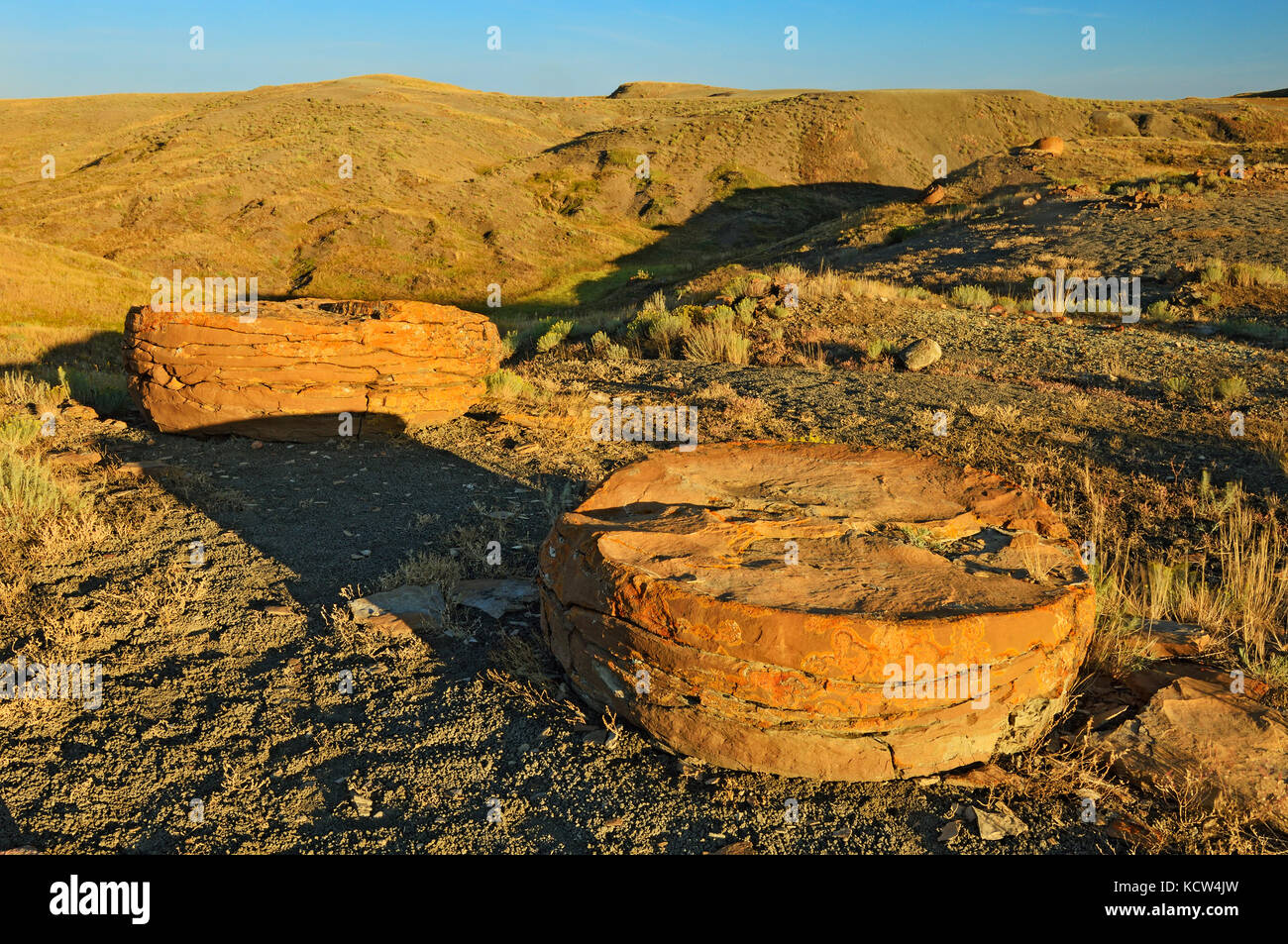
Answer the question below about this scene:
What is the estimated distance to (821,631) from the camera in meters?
2.95

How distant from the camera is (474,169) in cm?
4203

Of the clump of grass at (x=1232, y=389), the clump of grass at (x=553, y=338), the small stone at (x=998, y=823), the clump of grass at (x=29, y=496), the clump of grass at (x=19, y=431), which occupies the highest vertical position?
the clump of grass at (x=553, y=338)

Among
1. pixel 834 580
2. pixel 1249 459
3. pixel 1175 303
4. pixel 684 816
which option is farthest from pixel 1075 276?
pixel 684 816

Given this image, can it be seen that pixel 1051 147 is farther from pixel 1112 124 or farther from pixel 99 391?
pixel 99 391

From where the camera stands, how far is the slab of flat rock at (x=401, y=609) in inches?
175

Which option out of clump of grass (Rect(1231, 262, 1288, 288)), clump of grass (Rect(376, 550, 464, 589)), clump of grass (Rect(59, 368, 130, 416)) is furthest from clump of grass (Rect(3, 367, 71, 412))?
clump of grass (Rect(1231, 262, 1288, 288))

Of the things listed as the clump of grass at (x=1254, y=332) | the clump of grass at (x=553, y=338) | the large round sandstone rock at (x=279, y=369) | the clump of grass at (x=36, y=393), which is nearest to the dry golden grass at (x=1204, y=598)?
the large round sandstone rock at (x=279, y=369)

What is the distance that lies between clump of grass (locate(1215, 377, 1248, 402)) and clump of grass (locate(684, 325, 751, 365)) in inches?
231

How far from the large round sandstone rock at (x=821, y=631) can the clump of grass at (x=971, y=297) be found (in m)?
10.8

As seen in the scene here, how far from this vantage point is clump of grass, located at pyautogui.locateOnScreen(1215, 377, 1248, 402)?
857 cm

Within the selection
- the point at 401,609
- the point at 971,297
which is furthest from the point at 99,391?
the point at 971,297

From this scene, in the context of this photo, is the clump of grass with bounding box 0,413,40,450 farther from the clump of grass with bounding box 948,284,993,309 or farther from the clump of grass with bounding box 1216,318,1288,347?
the clump of grass with bounding box 1216,318,1288,347

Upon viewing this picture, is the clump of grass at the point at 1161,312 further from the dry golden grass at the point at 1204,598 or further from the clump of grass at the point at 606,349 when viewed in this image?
the clump of grass at the point at 606,349
